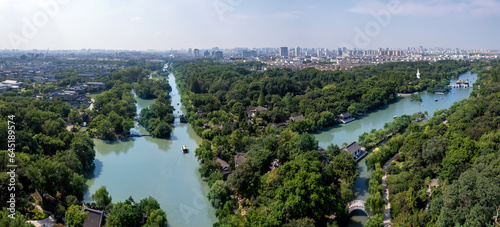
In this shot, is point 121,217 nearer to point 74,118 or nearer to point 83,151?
point 83,151

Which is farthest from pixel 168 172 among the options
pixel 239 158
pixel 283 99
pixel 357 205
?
pixel 283 99

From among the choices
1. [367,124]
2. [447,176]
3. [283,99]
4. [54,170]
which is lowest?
[367,124]

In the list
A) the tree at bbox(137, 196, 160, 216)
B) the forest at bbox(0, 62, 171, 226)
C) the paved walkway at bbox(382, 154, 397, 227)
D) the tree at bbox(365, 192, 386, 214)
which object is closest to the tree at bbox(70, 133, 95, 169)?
the forest at bbox(0, 62, 171, 226)

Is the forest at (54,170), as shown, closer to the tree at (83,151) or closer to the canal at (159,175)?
the tree at (83,151)

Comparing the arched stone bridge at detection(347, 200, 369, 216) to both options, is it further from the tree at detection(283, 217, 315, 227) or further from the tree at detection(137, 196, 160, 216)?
the tree at detection(137, 196, 160, 216)

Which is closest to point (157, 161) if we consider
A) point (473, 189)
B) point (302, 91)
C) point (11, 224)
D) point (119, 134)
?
point (119, 134)

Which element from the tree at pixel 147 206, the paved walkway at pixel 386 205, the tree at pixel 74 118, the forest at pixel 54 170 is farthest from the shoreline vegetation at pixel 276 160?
the tree at pixel 74 118
